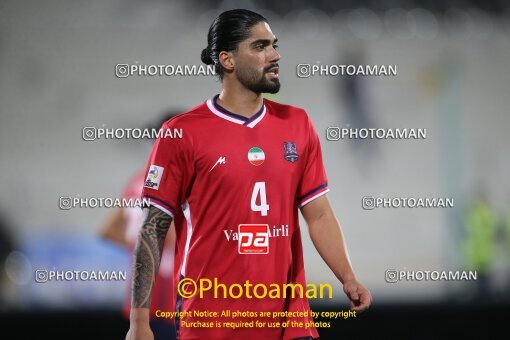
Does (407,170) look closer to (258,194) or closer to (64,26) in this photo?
(64,26)

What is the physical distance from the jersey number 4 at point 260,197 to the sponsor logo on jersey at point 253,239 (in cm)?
5

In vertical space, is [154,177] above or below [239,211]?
above

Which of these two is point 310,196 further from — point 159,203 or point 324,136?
point 324,136

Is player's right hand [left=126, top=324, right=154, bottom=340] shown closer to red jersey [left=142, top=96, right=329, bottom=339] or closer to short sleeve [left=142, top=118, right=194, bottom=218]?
red jersey [left=142, top=96, right=329, bottom=339]

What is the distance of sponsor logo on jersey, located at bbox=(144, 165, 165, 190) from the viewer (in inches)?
105

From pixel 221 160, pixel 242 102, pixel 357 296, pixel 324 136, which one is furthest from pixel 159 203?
pixel 324 136

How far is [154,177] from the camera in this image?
2.67m

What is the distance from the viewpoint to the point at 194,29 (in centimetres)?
514

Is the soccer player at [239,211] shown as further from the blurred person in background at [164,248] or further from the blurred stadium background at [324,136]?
the blurred stadium background at [324,136]

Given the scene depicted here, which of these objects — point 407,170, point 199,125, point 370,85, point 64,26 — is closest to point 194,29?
point 64,26

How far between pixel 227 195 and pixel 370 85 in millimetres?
2814

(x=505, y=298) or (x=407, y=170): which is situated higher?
(x=407, y=170)

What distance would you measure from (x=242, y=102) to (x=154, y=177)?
0.41 metres

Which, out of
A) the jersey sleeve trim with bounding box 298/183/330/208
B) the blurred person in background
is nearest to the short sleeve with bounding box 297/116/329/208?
the jersey sleeve trim with bounding box 298/183/330/208
